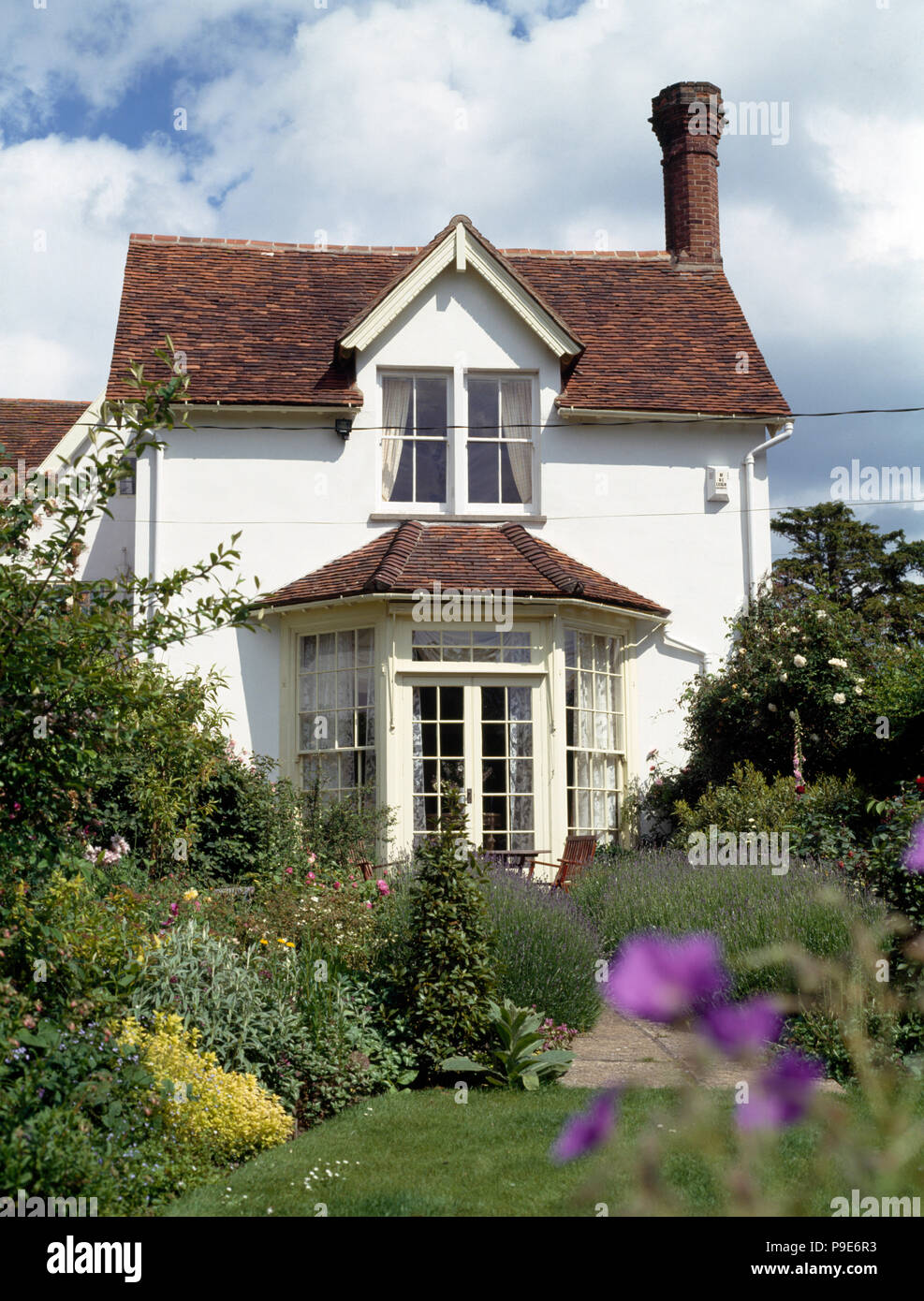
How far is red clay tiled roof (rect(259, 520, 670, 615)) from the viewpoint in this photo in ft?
41.4

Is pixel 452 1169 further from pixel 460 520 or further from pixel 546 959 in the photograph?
pixel 460 520

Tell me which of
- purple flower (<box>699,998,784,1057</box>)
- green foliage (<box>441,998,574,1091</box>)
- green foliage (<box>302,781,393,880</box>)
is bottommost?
green foliage (<box>441,998,574,1091</box>)

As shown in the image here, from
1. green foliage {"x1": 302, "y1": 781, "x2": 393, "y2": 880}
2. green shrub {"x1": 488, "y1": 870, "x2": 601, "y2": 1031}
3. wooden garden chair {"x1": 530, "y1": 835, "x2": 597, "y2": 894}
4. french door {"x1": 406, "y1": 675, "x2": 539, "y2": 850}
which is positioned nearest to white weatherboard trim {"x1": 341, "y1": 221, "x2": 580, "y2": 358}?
french door {"x1": 406, "y1": 675, "x2": 539, "y2": 850}

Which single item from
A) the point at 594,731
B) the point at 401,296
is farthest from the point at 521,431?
the point at 594,731

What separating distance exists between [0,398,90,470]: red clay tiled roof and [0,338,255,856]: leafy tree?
52.8ft

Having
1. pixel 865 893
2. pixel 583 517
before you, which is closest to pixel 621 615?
pixel 583 517

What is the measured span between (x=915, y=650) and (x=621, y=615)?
11.5 feet

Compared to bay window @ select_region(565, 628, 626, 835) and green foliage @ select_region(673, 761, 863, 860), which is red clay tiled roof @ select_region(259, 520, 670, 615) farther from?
green foliage @ select_region(673, 761, 863, 860)

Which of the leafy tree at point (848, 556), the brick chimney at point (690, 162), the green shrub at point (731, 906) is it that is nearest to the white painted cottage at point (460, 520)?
the brick chimney at point (690, 162)

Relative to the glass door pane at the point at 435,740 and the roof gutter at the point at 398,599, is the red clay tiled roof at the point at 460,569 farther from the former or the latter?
the glass door pane at the point at 435,740

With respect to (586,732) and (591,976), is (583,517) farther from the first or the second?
(591,976)

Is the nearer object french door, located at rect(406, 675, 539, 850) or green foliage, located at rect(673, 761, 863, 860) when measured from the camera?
green foliage, located at rect(673, 761, 863, 860)

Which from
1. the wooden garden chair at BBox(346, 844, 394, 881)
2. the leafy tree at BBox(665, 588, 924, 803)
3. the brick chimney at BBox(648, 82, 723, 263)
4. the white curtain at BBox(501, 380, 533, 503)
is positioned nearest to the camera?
the wooden garden chair at BBox(346, 844, 394, 881)
